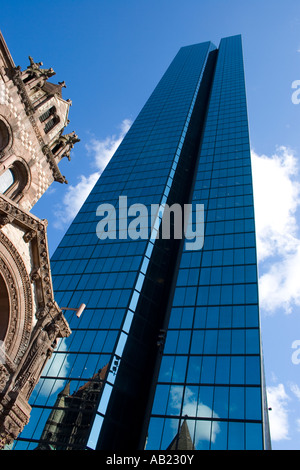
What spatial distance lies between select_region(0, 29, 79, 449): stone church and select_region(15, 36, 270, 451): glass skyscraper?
20.2 meters

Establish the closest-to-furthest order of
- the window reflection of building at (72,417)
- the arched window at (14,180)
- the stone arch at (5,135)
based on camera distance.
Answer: the stone arch at (5,135)
the arched window at (14,180)
the window reflection of building at (72,417)

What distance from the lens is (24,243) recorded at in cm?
1806

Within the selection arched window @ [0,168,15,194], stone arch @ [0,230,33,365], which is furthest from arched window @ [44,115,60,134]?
stone arch @ [0,230,33,365]

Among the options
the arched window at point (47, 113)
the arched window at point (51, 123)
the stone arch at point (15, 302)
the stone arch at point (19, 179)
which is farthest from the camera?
the arched window at point (51, 123)

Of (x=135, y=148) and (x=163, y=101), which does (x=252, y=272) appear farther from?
(x=163, y=101)

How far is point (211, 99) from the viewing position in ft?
296

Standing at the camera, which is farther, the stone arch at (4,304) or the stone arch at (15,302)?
the stone arch at (4,304)

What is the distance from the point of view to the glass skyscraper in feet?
110

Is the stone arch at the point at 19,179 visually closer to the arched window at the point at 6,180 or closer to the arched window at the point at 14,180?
the arched window at the point at 14,180

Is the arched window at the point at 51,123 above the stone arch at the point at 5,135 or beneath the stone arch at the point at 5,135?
above

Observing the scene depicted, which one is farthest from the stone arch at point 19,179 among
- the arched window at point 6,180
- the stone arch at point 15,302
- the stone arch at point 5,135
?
the stone arch at point 15,302

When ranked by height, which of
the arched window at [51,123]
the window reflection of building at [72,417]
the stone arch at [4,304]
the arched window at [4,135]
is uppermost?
the arched window at [51,123]

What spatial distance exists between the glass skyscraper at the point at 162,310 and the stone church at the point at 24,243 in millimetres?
20182

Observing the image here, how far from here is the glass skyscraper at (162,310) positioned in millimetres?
33469
